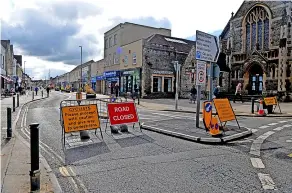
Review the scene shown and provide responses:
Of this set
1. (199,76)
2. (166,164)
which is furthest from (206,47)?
(166,164)

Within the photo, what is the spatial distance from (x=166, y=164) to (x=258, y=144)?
3588mm

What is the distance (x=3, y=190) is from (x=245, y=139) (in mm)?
7072

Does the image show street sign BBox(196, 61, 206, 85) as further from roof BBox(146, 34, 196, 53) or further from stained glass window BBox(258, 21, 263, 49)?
roof BBox(146, 34, 196, 53)

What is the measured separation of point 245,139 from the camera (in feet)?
28.3

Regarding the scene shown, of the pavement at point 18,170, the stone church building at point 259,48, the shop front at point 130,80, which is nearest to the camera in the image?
the pavement at point 18,170

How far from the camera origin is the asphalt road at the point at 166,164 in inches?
181

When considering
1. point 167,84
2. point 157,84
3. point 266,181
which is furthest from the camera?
point 167,84

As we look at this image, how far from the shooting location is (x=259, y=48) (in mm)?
30797

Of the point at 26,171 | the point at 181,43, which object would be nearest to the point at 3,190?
the point at 26,171

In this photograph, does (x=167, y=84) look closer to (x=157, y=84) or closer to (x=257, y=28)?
(x=157, y=84)

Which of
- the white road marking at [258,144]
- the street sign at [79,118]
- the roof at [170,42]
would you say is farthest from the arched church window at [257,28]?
the street sign at [79,118]

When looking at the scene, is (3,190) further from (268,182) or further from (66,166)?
(268,182)

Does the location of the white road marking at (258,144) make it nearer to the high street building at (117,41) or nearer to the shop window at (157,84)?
the shop window at (157,84)

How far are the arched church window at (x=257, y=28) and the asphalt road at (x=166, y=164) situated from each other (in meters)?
24.9
